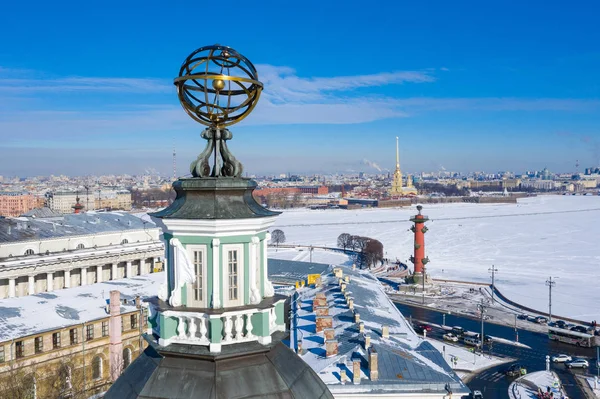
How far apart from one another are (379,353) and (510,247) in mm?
65293

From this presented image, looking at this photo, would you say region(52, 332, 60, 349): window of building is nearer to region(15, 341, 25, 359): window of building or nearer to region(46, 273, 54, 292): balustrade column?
region(15, 341, 25, 359): window of building

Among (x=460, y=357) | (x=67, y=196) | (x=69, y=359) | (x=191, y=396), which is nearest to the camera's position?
(x=191, y=396)

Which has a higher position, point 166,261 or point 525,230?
point 166,261

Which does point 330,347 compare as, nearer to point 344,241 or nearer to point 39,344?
point 39,344

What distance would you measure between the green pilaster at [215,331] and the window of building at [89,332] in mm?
24141

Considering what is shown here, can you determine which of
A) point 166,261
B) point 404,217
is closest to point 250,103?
point 166,261

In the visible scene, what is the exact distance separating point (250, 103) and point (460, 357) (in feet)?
99.5

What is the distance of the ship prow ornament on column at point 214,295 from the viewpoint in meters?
5.78

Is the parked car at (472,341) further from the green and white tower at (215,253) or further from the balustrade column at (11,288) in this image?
the green and white tower at (215,253)

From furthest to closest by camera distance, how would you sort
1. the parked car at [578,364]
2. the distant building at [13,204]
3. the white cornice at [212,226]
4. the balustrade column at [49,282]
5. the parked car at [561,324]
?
the distant building at [13,204], the balustrade column at [49,282], the parked car at [561,324], the parked car at [578,364], the white cornice at [212,226]

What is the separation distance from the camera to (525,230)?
10256cm

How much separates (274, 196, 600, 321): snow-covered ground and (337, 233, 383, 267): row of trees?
175 inches

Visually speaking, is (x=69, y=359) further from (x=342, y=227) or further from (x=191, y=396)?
(x=342, y=227)

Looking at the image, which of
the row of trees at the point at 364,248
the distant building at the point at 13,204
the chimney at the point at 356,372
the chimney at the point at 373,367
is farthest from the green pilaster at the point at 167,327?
the distant building at the point at 13,204
